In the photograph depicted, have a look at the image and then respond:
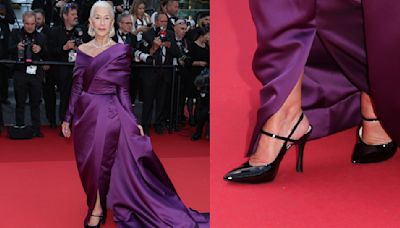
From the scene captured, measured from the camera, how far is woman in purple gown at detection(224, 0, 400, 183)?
76 cm

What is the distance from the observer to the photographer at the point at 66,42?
20.7ft

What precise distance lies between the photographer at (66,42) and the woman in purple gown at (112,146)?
2.82 meters

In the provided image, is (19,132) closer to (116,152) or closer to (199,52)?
(199,52)

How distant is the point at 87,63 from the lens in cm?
347

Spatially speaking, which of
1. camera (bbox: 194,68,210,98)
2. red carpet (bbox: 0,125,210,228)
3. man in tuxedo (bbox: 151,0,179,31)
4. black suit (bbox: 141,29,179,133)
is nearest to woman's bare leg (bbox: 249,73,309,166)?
red carpet (bbox: 0,125,210,228)

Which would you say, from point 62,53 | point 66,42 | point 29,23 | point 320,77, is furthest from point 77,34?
point 320,77

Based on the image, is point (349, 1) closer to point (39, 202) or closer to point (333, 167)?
point (333, 167)

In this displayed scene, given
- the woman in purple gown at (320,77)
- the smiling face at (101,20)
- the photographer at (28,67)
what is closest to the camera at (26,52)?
the photographer at (28,67)

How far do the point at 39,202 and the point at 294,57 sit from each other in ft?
11.7

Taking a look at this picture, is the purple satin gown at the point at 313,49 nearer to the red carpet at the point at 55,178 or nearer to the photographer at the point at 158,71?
the red carpet at the point at 55,178

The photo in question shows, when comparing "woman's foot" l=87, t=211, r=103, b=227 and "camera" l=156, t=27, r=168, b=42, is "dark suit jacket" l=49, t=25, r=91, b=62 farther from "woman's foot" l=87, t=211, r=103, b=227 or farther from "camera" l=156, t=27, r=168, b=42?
"woman's foot" l=87, t=211, r=103, b=227

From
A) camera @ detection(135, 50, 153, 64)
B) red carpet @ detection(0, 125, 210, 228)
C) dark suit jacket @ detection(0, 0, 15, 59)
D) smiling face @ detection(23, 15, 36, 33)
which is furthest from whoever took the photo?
dark suit jacket @ detection(0, 0, 15, 59)

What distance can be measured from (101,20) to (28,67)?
9.69ft

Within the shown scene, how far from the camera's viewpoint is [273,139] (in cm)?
95
